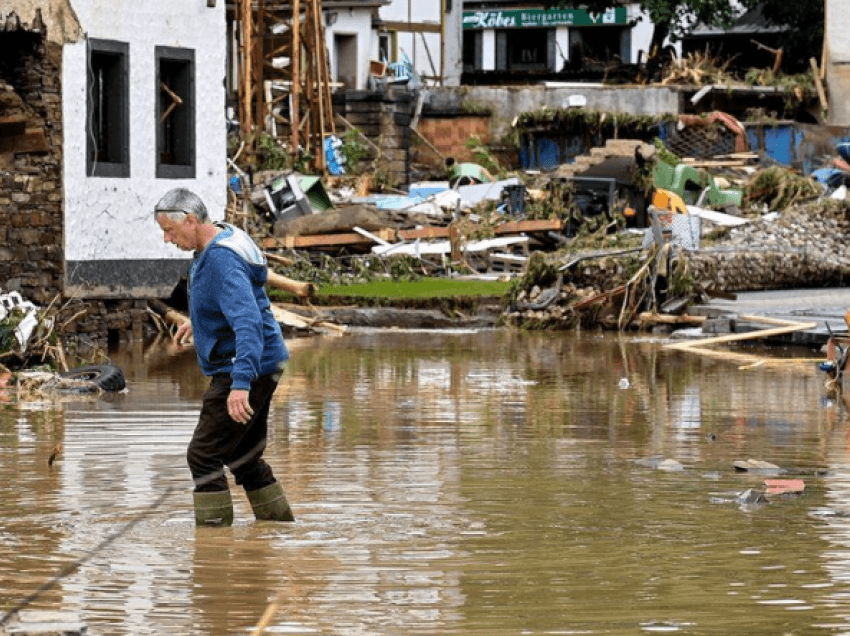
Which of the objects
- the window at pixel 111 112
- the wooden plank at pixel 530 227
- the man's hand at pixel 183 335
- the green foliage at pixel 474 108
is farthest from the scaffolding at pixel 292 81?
the man's hand at pixel 183 335

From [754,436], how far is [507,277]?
660 inches

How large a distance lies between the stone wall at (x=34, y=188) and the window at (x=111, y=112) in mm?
950

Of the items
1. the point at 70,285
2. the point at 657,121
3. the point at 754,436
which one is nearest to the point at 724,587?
the point at 754,436

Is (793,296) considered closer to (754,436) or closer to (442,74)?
(754,436)

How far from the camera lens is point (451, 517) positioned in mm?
10383

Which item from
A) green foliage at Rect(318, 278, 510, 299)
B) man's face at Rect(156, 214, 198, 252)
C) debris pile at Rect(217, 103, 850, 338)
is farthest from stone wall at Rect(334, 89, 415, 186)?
man's face at Rect(156, 214, 198, 252)

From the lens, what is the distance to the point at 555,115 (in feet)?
→ 158

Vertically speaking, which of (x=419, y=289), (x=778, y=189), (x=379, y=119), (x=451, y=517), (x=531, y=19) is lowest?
(x=451, y=517)

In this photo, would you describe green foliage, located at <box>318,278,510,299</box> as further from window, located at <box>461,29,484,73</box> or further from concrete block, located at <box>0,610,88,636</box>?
window, located at <box>461,29,484,73</box>

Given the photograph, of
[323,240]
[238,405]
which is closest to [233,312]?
[238,405]

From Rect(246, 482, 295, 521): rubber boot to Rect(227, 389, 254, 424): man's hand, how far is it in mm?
721

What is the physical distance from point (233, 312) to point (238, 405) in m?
0.43

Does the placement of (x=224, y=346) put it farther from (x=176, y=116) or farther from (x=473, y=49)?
(x=473, y=49)

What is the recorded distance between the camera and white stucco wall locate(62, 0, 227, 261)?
79.4 feet
